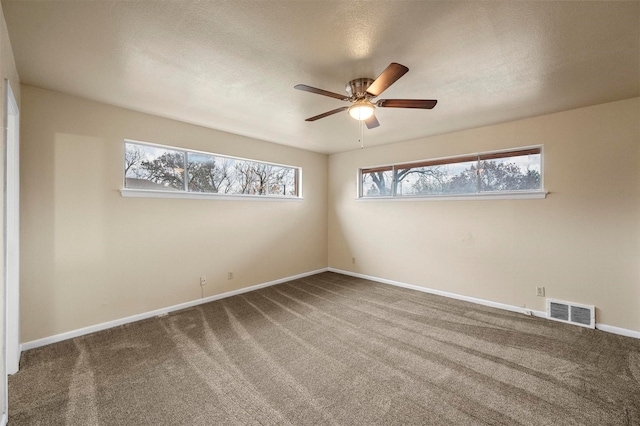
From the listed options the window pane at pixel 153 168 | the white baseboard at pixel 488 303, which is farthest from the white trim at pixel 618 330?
the window pane at pixel 153 168

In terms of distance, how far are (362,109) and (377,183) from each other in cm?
281

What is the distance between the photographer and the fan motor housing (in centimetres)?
237

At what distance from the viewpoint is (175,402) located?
1.89 metres

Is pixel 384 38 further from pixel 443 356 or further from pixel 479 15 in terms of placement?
pixel 443 356

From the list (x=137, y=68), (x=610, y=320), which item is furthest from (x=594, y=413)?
(x=137, y=68)

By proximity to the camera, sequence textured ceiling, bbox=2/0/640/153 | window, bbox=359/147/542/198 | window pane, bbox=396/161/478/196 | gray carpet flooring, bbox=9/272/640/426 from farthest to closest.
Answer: window pane, bbox=396/161/478/196 < window, bbox=359/147/542/198 < gray carpet flooring, bbox=9/272/640/426 < textured ceiling, bbox=2/0/640/153

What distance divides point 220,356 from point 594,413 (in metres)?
2.81

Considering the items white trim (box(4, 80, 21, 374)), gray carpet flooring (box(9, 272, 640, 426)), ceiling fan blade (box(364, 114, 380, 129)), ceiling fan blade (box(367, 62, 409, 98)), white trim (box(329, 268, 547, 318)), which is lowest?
gray carpet flooring (box(9, 272, 640, 426))

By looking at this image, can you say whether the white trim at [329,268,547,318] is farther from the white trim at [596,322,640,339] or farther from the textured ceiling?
the textured ceiling

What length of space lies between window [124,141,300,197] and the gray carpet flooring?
1.72 m

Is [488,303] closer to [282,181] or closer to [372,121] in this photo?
[372,121]

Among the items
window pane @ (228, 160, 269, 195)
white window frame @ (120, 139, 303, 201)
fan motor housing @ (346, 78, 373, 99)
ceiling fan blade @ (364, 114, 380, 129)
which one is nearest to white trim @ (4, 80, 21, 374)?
white window frame @ (120, 139, 303, 201)

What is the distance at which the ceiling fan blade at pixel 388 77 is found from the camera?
179 cm

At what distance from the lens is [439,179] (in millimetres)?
4348
